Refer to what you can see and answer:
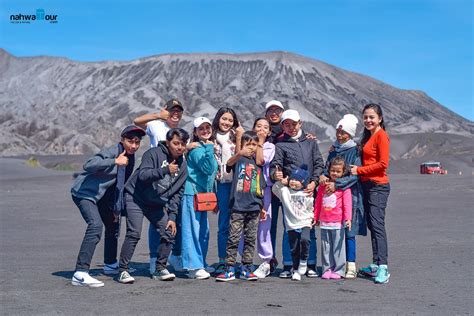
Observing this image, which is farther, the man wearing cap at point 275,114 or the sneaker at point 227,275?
the man wearing cap at point 275,114

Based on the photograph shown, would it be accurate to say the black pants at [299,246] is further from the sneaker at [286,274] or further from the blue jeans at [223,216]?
the blue jeans at [223,216]

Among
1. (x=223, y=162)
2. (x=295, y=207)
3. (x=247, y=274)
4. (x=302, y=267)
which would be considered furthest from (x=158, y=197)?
(x=302, y=267)

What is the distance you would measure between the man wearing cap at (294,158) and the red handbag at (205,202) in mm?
755

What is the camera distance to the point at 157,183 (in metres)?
6.95

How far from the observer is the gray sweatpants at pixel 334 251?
23.3 ft

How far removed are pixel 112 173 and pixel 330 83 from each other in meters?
121

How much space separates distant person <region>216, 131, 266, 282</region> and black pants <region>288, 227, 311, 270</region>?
1.52ft

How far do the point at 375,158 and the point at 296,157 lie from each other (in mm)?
908

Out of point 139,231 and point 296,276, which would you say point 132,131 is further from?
point 296,276

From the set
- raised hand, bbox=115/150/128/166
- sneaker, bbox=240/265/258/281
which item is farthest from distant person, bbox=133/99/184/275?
sneaker, bbox=240/265/258/281

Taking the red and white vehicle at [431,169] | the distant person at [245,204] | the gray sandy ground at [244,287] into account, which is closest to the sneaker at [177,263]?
the gray sandy ground at [244,287]

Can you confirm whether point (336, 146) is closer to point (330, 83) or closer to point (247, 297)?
point (247, 297)

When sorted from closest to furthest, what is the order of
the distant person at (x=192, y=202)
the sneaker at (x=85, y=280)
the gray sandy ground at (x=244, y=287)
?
the gray sandy ground at (x=244, y=287), the sneaker at (x=85, y=280), the distant person at (x=192, y=202)

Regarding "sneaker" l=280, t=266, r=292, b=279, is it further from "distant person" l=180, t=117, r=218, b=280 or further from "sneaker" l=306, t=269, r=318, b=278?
"distant person" l=180, t=117, r=218, b=280
